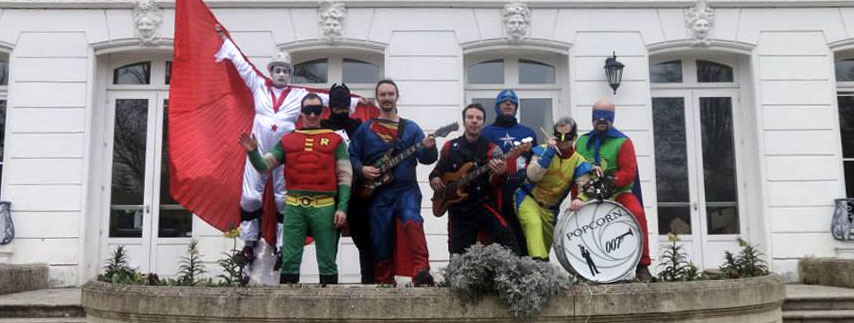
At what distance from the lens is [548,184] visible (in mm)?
4586

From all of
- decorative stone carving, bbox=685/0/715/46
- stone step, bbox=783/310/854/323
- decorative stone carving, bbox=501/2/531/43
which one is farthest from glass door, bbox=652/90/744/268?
stone step, bbox=783/310/854/323

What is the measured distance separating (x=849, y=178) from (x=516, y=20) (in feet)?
16.2

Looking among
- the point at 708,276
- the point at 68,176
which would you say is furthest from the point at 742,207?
the point at 68,176

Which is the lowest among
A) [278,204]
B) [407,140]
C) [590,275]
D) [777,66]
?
[590,275]

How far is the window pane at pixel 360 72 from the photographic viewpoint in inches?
347

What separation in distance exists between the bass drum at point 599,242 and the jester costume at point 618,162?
48cm

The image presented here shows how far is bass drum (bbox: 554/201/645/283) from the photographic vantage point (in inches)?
165

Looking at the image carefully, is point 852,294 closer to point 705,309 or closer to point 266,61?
point 705,309

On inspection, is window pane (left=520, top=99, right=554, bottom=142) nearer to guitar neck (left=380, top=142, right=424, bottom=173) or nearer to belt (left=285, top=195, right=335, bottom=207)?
guitar neck (left=380, top=142, right=424, bottom=173)

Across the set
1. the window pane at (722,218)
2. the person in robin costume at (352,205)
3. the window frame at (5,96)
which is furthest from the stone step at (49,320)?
the window pane at (722,218)

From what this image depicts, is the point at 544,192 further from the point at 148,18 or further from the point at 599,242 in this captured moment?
the point at 148,18

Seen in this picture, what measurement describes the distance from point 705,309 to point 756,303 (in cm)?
50

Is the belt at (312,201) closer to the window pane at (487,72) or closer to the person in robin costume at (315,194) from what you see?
the person in robin costume at (315,194)

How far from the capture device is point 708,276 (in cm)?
480
